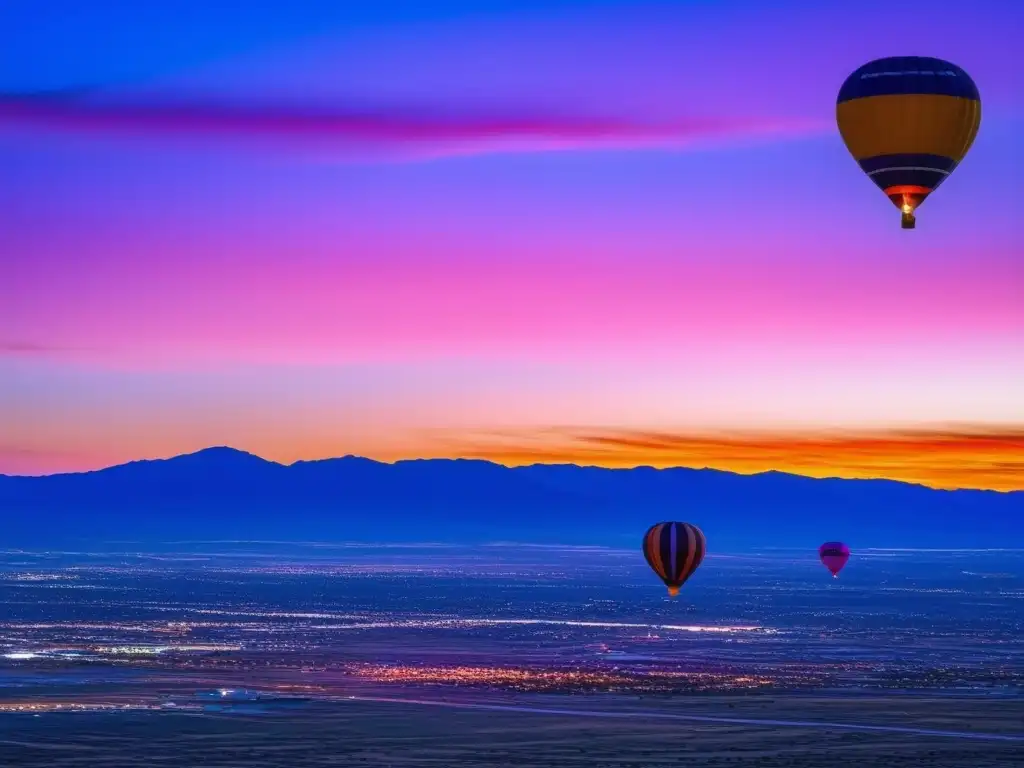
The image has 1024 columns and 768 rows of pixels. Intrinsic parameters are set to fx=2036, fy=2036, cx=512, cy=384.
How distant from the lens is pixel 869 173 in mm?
45781

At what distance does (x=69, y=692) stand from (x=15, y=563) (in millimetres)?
132829

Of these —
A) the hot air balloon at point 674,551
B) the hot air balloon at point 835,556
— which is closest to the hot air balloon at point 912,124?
the hot air balloon at point 674,551

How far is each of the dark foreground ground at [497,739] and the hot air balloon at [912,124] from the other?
448 inches

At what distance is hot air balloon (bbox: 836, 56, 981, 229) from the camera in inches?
1759

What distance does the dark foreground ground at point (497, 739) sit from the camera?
3538cm

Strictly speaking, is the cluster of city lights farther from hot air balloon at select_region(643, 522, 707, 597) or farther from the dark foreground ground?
hot air balloon at select_region(643, 522, 707, 597)

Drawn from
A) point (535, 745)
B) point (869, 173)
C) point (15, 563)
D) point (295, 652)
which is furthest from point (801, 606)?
point (15, 563)

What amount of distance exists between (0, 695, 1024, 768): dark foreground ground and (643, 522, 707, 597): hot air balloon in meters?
24.6

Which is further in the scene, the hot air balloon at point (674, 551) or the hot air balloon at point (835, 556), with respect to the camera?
the hot air balloon at point (835, 556)

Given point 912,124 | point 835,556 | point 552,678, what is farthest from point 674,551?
point 835,556

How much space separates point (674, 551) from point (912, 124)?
2754 centimetres

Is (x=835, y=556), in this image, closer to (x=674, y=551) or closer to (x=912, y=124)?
(x=674, y=551)

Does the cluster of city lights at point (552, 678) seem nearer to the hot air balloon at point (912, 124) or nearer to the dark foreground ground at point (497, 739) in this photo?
the dark foreground ground at point (497, 739)

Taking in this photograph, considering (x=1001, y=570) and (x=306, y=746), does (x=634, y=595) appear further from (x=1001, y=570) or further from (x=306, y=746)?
(x=1001, y=570)
